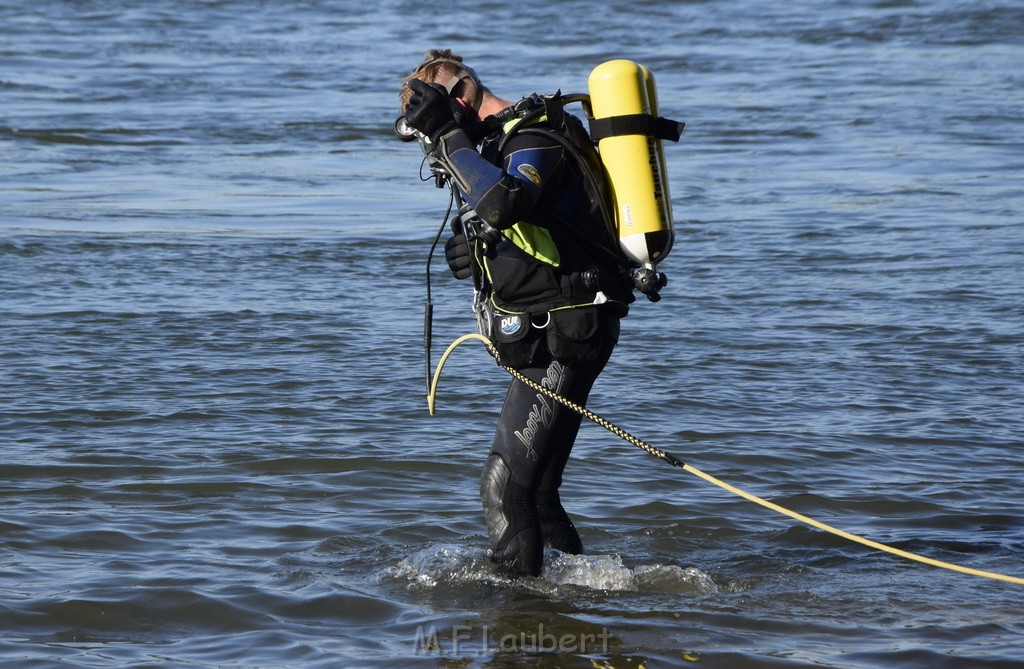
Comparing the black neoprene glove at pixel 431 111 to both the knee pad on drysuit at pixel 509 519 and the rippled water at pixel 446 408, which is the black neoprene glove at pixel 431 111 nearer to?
the knee pad on drysuit at pixel 509 519

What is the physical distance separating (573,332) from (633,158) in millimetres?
601

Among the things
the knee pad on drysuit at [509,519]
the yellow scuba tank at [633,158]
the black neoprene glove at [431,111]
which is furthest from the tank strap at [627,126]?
the knee pad on drysuit at [509,519]

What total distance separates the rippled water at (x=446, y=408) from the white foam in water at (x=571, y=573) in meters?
0.01

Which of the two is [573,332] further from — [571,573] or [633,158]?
[571,573]

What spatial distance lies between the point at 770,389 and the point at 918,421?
0.90 meters

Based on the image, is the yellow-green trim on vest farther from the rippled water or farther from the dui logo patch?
the rippled water

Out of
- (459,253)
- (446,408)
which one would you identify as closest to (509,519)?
(459,253)

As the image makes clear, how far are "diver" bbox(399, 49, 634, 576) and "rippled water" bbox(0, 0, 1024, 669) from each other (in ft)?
1.68

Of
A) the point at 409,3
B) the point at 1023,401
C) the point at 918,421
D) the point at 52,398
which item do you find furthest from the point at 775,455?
the point at 409,3

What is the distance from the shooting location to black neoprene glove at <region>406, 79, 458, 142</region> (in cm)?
437

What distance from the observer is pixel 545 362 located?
4.71m

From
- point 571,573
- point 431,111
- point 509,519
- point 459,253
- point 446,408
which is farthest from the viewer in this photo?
point 446,408

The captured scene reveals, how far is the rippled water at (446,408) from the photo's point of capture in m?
4.91

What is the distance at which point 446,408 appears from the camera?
758cm
